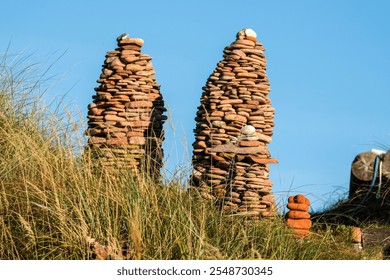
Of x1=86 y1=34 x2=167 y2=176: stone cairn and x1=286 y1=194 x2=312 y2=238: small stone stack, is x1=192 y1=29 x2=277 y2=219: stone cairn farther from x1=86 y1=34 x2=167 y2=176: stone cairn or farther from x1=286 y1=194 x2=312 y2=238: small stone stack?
x1=86 y1=34 x2=167 y2=176: stone cairn

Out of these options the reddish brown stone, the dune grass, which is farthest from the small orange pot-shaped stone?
the dune grass

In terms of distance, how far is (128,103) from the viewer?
11.0 m

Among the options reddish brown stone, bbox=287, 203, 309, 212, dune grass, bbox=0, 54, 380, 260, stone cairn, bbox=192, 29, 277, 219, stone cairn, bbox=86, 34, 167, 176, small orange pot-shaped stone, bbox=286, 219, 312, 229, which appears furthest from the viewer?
stone cairn, bbox=86, 34, 167, 176

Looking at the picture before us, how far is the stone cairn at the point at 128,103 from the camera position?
10695 mm

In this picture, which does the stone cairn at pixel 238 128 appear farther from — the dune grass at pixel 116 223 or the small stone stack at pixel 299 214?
the dune grass at pixel 116 223

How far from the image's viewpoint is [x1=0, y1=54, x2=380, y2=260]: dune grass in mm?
6012

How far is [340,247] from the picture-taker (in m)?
8.05

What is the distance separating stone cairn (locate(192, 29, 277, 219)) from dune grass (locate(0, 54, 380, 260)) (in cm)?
226

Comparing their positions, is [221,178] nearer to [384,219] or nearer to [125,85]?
[125,85]

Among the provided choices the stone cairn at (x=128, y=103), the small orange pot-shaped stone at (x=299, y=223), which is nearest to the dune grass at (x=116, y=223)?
the small orange pot-shaped stone at (x=299, y=223)

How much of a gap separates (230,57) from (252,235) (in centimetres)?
473

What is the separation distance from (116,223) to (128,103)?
4988 mm

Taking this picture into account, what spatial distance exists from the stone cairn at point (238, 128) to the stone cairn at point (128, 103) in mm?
735

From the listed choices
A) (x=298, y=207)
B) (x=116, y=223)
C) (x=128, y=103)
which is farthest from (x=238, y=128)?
(x=116, y=223)
